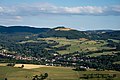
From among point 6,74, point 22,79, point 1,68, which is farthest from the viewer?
point 1,68

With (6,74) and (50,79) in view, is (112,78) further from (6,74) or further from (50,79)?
(6,74)

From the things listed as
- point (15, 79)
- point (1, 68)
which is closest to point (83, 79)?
point (15, 79)

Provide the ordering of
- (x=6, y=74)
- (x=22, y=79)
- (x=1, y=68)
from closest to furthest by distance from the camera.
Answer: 1. (x=22, y=79)
2. (x=6, y=74)
3. (x=1, y=68)

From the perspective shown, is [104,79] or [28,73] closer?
[104,79]

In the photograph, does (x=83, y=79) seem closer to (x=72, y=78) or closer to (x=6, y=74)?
(x=72, y=78)

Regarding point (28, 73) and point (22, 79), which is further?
point (28, 73)

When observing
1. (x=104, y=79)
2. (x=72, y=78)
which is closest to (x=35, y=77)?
(x=72, y=78)

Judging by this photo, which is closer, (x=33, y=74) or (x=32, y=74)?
(x=32, y=74)

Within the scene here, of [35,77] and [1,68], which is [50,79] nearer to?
[35,77]
